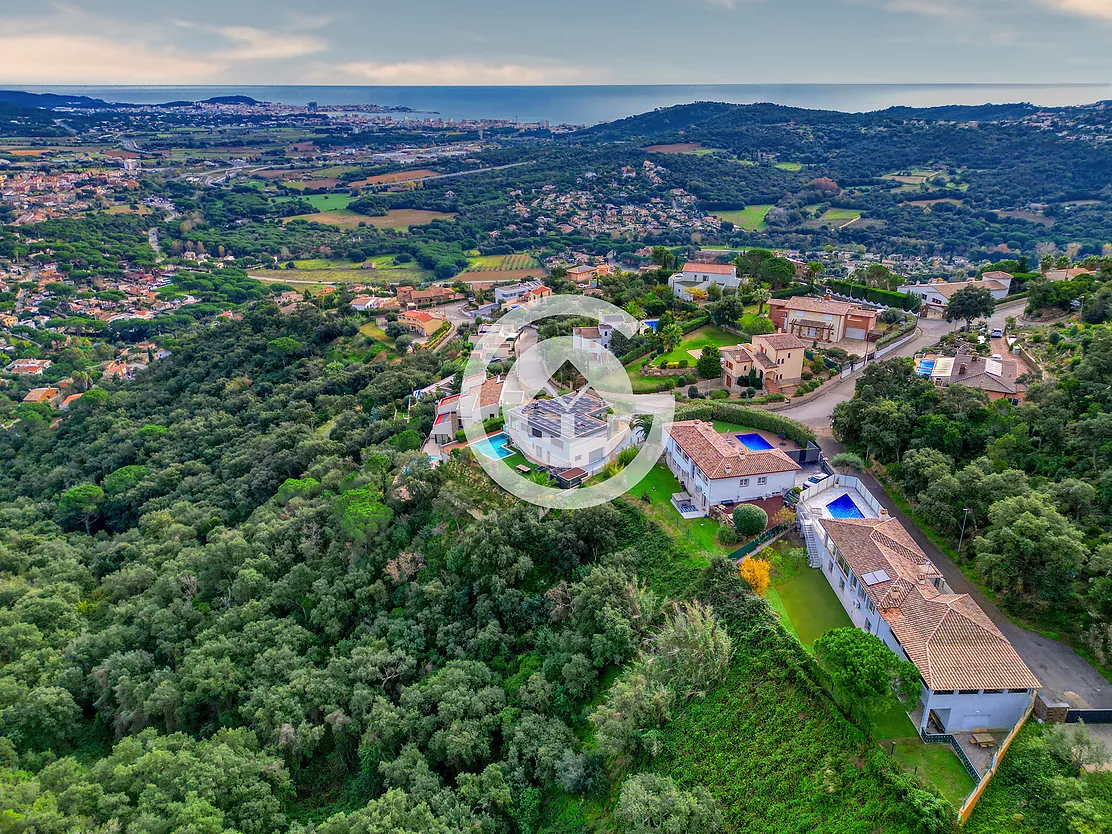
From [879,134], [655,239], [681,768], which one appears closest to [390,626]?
[681,768]

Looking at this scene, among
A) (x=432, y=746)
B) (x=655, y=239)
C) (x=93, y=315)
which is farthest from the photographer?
(x=655, y=239)

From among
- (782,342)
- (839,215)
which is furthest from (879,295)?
(839,215)

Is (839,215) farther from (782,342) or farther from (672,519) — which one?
(672,519)

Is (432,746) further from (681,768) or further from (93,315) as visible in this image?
(93,315)

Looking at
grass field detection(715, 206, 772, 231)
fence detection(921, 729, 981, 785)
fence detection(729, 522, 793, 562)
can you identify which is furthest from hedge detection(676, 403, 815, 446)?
grass field detection(715, 206, 772, 231)

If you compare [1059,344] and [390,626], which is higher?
[1059,344]

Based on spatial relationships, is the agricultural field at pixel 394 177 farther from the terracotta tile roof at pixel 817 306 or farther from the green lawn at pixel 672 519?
the green lawn at pixel 672 519
